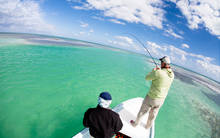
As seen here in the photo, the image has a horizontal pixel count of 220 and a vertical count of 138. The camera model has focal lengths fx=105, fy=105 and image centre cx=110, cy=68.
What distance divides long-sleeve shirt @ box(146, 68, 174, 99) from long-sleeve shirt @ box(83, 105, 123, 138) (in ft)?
4.26

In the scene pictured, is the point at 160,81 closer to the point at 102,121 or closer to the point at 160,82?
the point at 160,82

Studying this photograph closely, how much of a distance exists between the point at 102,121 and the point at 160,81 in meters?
1.56

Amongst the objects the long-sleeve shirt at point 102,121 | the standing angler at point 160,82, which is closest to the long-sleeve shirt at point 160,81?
the standing angler at point 160,82

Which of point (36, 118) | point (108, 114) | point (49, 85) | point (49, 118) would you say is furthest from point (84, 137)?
point (49, 85)

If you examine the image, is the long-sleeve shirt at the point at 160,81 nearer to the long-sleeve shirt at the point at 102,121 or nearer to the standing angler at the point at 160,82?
the standing angler at the point at 160,82

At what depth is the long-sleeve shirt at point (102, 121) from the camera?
157 centimetres

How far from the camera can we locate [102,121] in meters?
1.59

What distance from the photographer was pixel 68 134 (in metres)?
3.87

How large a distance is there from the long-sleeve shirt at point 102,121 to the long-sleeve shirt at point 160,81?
1.30 metres

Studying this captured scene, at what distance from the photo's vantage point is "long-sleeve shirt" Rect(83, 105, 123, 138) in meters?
1.57

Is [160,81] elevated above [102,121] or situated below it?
above

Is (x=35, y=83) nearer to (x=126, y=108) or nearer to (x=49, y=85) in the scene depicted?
(x=49, y=85)

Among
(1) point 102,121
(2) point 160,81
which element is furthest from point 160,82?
(1) point 102,121

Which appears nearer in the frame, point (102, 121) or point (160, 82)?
point (102, 121)
